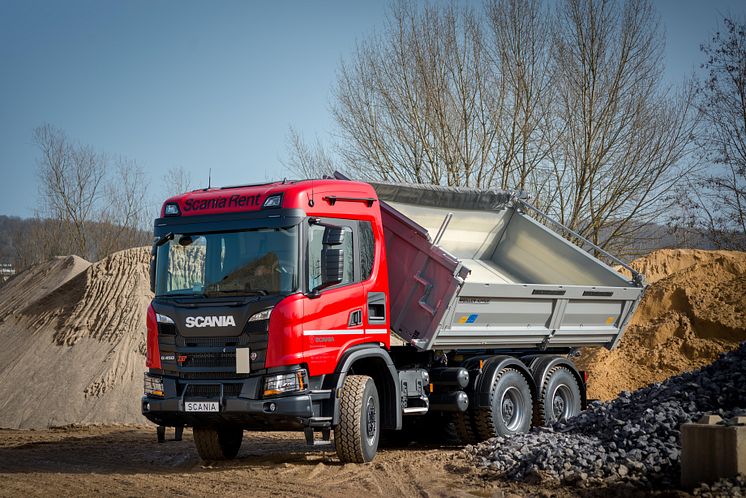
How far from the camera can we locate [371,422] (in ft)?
30.6

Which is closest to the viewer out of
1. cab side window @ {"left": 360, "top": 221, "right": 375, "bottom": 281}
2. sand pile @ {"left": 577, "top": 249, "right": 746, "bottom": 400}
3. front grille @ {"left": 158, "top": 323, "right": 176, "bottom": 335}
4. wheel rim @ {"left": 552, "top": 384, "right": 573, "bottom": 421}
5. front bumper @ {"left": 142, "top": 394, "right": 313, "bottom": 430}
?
front bumper @ {"left": 142, "top": 394, "right": 313, "bottom": 430}

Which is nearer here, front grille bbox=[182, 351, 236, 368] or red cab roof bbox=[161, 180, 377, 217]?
front grille bbox=[182, 351, 236, 368]

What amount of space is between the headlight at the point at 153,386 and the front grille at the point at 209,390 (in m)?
0.37

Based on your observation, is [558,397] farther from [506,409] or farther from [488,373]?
[488,373]

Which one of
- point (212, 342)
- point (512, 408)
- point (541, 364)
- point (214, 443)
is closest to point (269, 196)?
point (212, 342)

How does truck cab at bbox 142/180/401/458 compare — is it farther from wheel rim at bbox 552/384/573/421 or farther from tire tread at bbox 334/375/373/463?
wheel rim at bbox 552/384/573/421

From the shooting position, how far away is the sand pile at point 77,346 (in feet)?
56.9

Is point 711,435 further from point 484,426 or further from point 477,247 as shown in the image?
point 477,247

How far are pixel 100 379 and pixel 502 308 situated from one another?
10.6 meters

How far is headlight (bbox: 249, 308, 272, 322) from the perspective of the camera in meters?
8.36

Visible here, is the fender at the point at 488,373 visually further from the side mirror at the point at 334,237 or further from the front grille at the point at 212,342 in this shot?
the front grille at the point at 212,342

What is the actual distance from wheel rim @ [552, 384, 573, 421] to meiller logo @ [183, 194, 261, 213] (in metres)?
5.66

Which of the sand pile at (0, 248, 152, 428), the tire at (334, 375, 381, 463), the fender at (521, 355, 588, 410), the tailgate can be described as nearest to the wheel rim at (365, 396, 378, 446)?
the tire at (334, 375, 381, 463)

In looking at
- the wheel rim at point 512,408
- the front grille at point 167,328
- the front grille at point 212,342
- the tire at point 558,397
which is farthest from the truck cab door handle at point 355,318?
the tire at point 558,397
